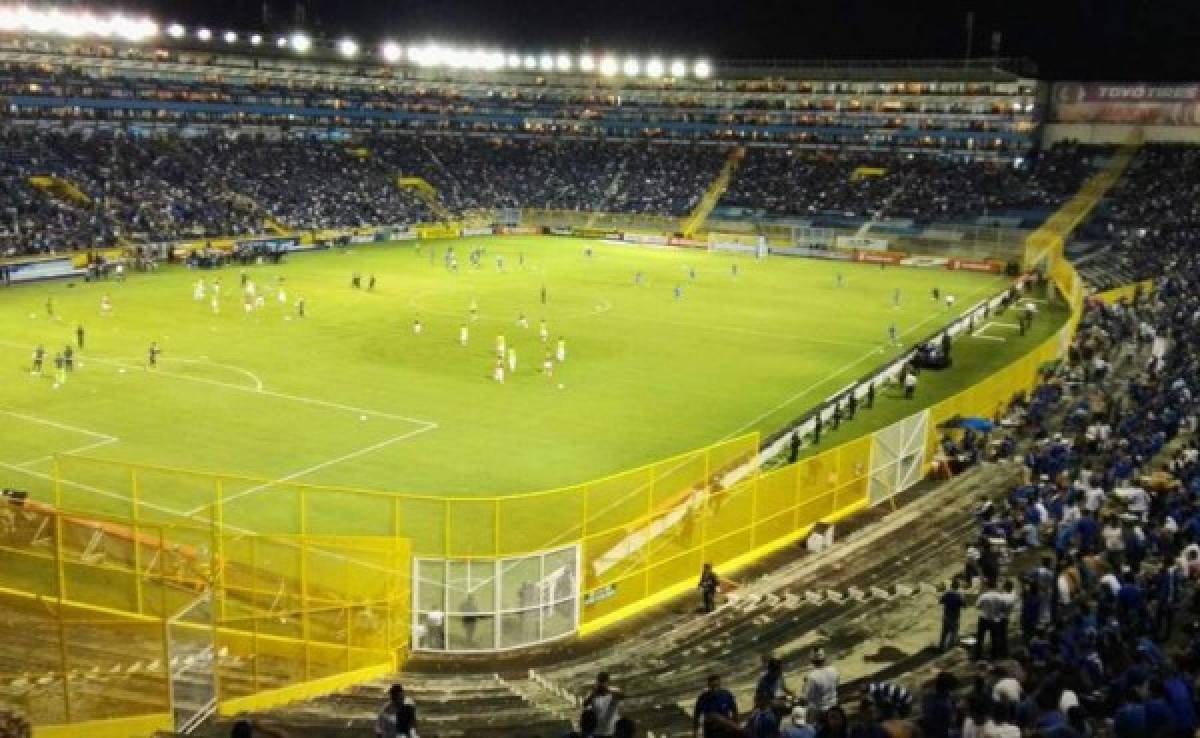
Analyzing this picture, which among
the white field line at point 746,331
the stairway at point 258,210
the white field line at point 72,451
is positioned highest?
the stairway at point 258,210

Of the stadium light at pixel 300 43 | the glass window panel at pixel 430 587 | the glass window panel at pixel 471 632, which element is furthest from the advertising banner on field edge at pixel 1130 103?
the glass window panel at pixel 430 587

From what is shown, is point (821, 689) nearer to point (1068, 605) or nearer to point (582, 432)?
point (1068, 605)

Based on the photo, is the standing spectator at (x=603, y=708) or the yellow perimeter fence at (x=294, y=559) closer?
the standing spectator at (x=603, y=708)

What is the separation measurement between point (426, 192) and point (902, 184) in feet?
145

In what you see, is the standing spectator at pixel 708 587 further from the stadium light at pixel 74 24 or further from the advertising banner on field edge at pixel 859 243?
the stadium light at pixel 74 24

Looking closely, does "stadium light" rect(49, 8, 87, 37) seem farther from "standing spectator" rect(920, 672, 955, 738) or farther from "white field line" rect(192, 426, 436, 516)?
"standing spectator" rect(920, 672, 955, 738)

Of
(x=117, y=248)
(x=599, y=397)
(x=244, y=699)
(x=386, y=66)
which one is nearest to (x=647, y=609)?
(x=244, y=699)

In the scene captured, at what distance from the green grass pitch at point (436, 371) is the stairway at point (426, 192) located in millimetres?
30895

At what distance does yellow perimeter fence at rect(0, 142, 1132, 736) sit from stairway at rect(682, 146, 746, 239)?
70.7m

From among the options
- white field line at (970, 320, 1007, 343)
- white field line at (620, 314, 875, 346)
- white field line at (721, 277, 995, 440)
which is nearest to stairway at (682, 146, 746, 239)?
white field line at (620, 314, 875, 346)

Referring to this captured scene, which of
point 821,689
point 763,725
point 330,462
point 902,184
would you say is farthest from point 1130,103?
point 763,725

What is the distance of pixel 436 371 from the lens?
41.2 meters

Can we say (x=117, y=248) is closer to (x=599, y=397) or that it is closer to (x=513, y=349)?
(x=513, y=349)

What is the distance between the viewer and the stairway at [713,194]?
3895 inches
